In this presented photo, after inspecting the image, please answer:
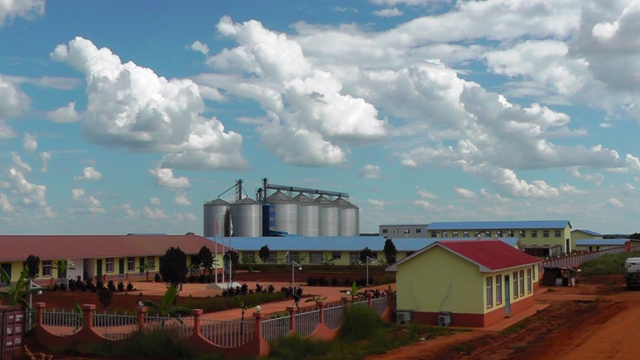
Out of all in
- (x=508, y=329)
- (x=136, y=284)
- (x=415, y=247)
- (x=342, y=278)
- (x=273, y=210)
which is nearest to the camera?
(x=508, y=329)

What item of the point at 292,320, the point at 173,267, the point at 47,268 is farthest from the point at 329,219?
the point at 292,320

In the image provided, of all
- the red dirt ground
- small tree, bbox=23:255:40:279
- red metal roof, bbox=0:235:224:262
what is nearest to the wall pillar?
the red dirt ground

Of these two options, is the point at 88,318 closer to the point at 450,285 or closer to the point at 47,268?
the point at 450,285

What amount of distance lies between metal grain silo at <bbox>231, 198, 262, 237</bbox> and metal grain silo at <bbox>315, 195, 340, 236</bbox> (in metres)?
11.4

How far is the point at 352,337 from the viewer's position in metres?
21.2

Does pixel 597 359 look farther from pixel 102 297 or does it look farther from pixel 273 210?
pixel 273 210

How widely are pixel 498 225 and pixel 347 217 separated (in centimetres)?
2139

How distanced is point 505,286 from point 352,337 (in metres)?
8.96

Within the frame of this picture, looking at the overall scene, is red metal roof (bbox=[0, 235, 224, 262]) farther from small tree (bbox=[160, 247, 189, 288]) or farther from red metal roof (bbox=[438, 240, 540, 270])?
red metal roof (bbox=[438, 240, 540, 270])

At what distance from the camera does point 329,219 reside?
91438 millimetres

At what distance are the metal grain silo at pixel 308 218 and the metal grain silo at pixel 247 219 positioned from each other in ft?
22.9

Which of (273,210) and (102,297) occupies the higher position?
(273,210)

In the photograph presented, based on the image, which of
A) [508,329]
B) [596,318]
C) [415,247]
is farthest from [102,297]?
[415,247]

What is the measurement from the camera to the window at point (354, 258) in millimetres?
65438
